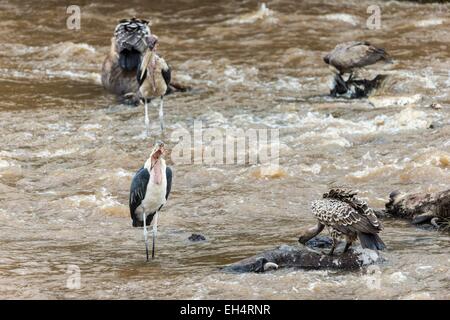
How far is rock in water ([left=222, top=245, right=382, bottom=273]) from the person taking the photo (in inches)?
309

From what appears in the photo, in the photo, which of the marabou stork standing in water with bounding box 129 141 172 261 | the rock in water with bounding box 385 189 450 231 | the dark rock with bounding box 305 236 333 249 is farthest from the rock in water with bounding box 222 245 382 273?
the rock in water with bounding box 385 189 450 231

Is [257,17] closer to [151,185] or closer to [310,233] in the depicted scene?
[151,185]

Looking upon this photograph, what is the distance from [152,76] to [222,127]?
1286 mm

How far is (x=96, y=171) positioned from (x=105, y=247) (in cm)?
291

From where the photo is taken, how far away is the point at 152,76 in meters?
14.1

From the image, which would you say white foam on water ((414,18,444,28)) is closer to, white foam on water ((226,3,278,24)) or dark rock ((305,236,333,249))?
white foam on water ((226,3,278,24))

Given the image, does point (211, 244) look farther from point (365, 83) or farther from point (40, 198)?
point (365, 83)

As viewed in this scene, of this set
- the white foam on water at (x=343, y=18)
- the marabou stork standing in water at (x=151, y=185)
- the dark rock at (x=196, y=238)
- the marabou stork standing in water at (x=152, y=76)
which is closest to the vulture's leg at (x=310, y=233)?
the dark rock at (x=196, y=238)

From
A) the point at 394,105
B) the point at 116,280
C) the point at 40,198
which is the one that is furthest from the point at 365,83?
the point at 116,280

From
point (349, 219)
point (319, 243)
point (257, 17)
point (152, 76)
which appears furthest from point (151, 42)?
point (257, 17)

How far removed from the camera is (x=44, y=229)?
984 cm

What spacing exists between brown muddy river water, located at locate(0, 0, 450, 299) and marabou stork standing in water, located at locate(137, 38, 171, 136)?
→ 405 mm

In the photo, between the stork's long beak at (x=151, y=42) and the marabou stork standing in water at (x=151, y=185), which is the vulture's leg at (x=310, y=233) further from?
the stork's long beak at (x=151, y=42)

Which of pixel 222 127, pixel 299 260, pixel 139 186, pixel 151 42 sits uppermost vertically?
pixel 151 42
